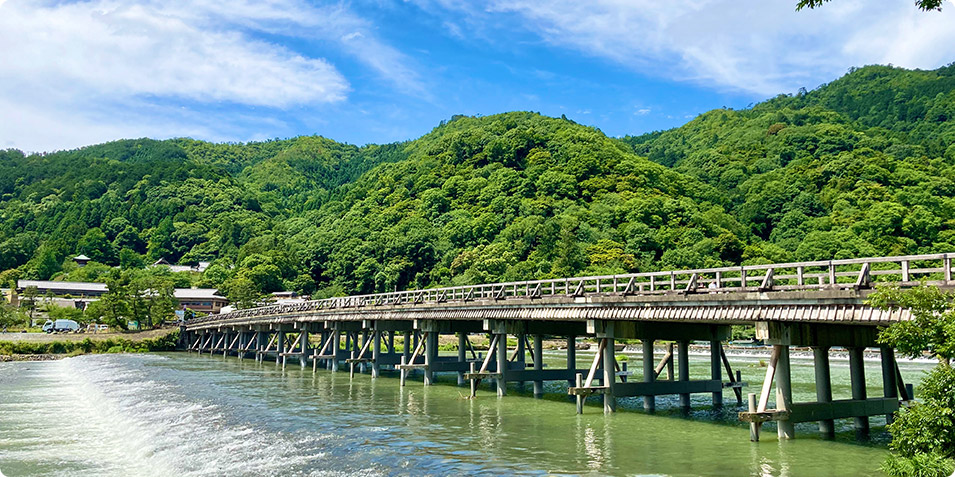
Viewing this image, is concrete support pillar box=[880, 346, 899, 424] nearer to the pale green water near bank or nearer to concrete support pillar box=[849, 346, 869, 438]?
concrete support pillar box=[849, 346, 869, 438]

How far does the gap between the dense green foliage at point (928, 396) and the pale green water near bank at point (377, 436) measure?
3.48 m

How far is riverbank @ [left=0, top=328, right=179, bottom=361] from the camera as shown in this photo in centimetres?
7006

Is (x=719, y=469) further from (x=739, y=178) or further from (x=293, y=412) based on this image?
(x=739, y=178)

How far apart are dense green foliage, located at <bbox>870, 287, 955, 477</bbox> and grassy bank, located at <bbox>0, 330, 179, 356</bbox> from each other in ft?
254

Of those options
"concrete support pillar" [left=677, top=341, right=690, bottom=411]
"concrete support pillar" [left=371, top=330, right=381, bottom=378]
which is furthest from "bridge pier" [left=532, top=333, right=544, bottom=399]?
"concrete support pillar" [left=371, top=330, right=381, bottom=378]

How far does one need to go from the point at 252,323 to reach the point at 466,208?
235ft

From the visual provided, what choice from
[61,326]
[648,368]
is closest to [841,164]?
[648,368]

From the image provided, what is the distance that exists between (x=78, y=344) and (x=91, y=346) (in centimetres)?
153

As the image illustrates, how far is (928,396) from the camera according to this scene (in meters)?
13.1

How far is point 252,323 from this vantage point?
64062 millimetres

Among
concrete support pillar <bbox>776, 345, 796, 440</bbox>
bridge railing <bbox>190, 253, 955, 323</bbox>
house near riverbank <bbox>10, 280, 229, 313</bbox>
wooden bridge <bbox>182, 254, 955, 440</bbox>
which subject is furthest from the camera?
house near riverbank <bbox>10, 280, 229, 313</bbox>

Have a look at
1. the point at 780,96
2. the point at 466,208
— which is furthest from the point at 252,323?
the point at 780,96

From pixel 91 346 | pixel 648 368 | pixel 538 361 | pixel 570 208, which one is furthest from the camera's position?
pixel 570 208

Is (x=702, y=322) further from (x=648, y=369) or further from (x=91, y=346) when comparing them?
(x=91, y=346)
